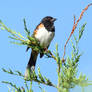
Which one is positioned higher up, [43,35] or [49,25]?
[49,25]

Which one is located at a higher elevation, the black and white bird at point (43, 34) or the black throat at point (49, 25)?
the black throat at point (49, 25)

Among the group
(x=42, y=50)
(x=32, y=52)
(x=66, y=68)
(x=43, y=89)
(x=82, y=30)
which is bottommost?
(x=43, y=89)

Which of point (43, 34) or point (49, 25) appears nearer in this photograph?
point (43, 34)

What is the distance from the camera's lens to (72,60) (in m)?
2.32

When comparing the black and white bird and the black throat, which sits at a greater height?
the black throat

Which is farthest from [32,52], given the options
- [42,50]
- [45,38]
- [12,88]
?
[12,88]

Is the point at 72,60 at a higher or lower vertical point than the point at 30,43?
lower

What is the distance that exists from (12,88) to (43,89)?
0.35 meters

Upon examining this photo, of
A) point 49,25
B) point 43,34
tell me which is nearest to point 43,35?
point 43,34

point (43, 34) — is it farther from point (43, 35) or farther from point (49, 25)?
point (49, 25)

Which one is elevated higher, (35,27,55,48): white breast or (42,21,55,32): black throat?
(42,21,55,32): black throat

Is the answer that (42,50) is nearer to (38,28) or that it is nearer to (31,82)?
(31,82)

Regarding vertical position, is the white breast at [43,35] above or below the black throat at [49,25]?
below

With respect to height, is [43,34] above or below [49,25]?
below
